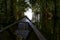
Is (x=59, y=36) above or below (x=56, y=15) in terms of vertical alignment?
A: below

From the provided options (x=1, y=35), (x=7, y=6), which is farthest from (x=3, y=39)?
(x=7, y=6)

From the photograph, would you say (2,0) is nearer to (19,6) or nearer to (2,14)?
(2,14)

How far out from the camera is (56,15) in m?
2.79

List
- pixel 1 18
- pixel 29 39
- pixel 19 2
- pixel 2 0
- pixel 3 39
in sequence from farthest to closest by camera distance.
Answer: pixel 19 2 < pixel 2 0 < pixel 1 18 < pixel 29 39 < pixel 3 39

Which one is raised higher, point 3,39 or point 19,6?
point 19,6

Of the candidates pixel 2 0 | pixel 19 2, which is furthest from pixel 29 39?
pixel 19 2

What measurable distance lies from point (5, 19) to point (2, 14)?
14.7 inches

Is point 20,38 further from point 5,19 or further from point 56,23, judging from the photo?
point 5,19

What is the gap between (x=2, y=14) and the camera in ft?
20.8

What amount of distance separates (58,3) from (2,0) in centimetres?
449

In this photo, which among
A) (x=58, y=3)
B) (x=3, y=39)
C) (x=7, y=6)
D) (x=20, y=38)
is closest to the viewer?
(x=3, y=39)

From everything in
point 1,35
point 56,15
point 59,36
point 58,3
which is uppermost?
point 58,3

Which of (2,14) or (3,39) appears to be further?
(2,14)

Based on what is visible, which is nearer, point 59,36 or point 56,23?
point 56,23
